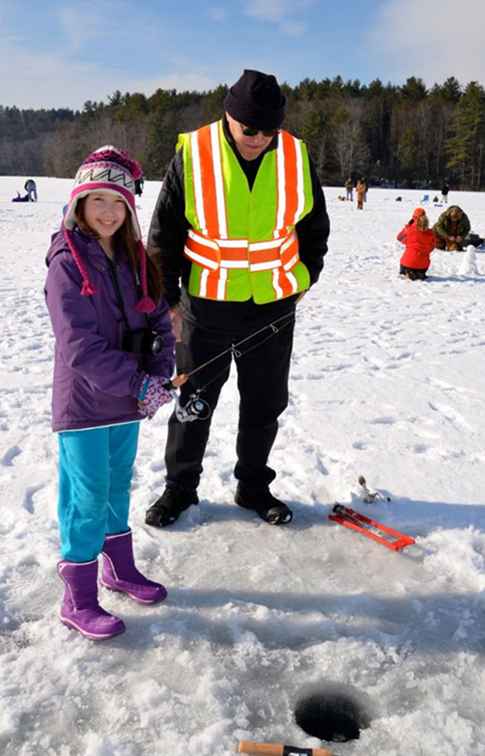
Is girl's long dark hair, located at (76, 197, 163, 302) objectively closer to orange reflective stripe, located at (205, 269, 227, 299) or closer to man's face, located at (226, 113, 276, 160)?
orange reflective stripe, located at (205, 269, 227, 299)

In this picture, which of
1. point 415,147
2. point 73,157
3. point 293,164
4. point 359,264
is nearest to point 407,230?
point 359,264

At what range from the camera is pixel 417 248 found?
35.8ft

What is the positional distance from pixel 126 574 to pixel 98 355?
A: 1.03m

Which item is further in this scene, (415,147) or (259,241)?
(415,147)

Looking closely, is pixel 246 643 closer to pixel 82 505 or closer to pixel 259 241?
pixel 82 505

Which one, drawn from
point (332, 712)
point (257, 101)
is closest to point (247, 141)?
point (257, 101)

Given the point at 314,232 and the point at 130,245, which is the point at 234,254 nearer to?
the point at 314,232

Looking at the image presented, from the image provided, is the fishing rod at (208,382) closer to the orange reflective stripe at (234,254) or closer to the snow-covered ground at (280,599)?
the orange reflective stripe at (234,254)

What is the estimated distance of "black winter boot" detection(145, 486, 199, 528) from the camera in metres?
3.35

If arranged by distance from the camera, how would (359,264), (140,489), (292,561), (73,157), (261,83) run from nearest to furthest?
(261,83)
(292,561)
(140,489)
(359,264)
(73,157)

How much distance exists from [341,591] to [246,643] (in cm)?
56

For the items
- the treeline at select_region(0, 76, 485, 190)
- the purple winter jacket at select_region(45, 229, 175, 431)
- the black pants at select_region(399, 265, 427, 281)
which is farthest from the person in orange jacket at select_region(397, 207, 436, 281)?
the treeline at select_region(0, 76, 485, 190)

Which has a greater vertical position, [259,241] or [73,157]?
[73,157]

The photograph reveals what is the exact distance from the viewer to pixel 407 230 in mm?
11273
